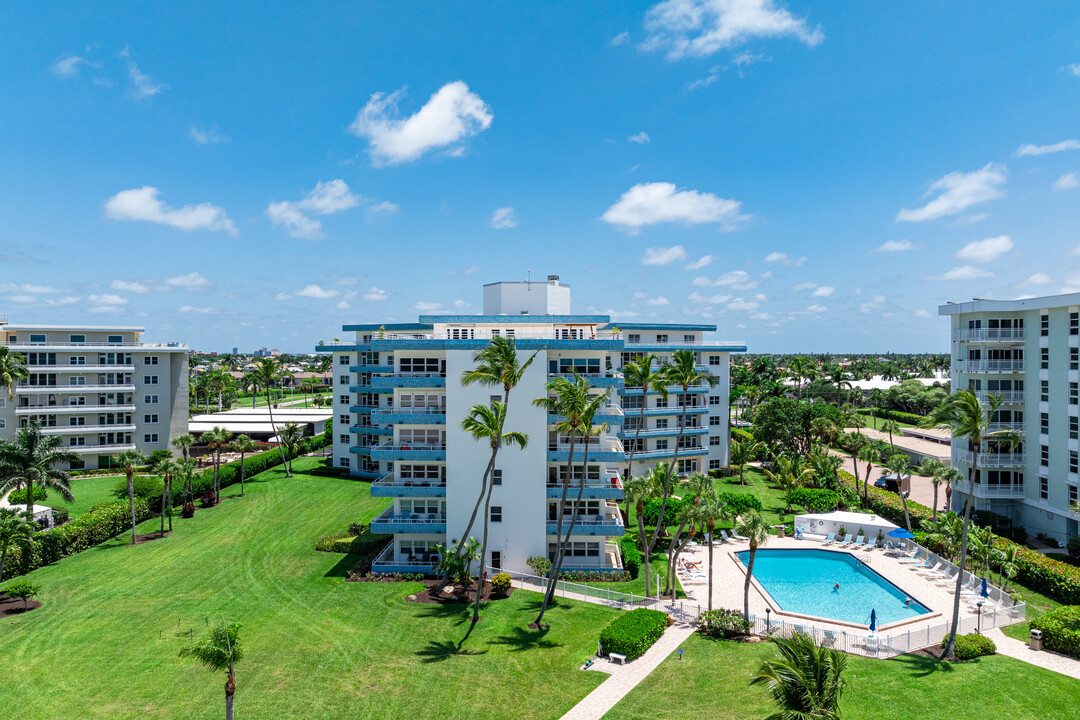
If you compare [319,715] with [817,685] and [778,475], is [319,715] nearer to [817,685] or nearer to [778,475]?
[817,685]

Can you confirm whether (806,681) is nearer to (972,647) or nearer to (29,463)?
(972,647)

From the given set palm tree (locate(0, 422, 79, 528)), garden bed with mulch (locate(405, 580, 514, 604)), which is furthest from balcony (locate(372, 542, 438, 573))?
palm tree (locate(0, 422, 79, 528))

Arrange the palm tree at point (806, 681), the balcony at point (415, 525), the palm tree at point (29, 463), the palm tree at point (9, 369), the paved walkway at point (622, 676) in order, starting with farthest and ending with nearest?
the palm tree at point (9, 369) → the palm tree at point (29, 463) → the balcony at point (415, 525) → the paved walkway at point (622, 676) → the palm tree at point (806, 681)

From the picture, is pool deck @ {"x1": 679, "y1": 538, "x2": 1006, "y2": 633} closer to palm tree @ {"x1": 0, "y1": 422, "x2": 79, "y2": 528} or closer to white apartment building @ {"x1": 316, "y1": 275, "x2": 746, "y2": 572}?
white apartment building @ {"x1": 316, "y1": 275, "x2": 746, "y2": 572}

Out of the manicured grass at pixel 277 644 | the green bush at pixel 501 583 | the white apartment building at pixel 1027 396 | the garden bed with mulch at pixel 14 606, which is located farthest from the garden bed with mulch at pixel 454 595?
the white apartment building at pixel 1027 396

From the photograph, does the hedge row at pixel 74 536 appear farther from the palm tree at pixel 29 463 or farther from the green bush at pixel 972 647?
the green bush at pixel 972 647

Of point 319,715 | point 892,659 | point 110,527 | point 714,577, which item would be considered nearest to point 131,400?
point 110,527
